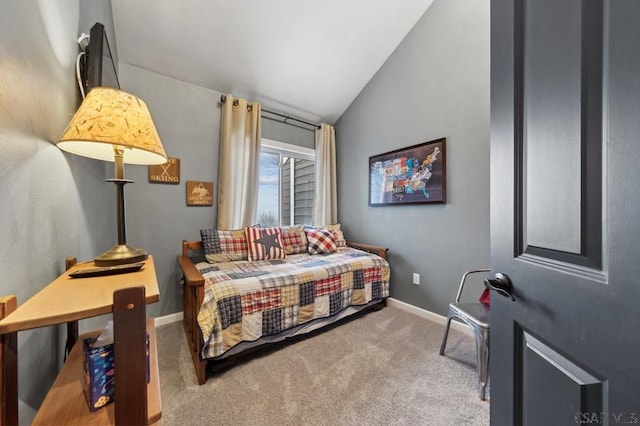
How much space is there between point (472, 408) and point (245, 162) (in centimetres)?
276

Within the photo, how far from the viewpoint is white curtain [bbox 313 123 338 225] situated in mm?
3260

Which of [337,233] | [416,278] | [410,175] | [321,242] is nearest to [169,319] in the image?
[321,242]

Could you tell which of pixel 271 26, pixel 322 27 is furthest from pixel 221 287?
pixel 322 27

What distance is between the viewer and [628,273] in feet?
1.36

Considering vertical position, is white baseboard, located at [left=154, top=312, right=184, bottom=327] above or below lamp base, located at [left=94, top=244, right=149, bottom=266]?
below

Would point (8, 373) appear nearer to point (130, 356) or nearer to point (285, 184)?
point (130, 356)

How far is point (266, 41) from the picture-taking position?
2234mm

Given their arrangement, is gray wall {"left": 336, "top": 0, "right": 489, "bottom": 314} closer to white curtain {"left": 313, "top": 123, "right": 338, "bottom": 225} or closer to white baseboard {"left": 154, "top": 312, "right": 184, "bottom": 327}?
white curtain {"left": 313, "top": 123, "right": 338, "bottom": 225}

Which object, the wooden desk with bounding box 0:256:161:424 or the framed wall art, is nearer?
the wooden desk with bounding box 0:256:161:424

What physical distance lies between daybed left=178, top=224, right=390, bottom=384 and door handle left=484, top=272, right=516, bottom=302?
1.40 metres

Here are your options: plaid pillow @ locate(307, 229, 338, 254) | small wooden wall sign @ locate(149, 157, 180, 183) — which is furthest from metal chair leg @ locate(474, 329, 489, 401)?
small wooden wall sign @ locate(149, 157, 180, 183)

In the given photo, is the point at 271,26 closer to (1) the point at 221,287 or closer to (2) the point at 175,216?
(2) the point at 175,216

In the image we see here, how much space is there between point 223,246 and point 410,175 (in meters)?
2.07

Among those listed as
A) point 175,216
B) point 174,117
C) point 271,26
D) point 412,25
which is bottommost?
point 175,216
